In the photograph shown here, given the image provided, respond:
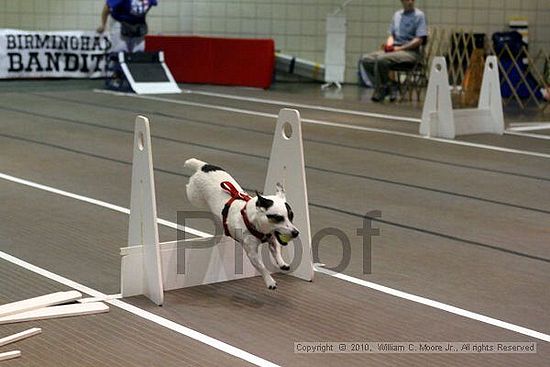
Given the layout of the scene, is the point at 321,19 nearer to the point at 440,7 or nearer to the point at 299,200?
the point at 440,7

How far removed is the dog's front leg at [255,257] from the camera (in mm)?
3920

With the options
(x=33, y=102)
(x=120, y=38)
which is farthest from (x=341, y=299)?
(x=120, y=38)

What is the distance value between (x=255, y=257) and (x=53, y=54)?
35.8 feet

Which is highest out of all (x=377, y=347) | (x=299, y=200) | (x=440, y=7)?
(x=440, y=7)

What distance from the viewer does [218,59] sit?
1434 centimetres

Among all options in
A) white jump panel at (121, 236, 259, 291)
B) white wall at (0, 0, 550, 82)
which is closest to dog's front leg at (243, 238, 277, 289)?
white jump panel at (121, 236, 259, 291)

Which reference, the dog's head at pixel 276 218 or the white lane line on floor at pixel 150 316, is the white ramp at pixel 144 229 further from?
the dog's head at pixel 276 218

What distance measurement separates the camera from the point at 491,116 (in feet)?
31.6

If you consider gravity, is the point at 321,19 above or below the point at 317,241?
above

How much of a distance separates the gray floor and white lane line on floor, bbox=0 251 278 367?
39 millimetres

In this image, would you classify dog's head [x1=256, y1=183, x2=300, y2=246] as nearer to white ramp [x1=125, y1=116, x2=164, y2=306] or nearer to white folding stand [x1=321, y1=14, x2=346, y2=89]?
white ramp [x1=125, y1=116, x2=164, y2=306]

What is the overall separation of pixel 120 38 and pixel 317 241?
9.06 metres

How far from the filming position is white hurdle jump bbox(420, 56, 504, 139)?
9102 millimetres
